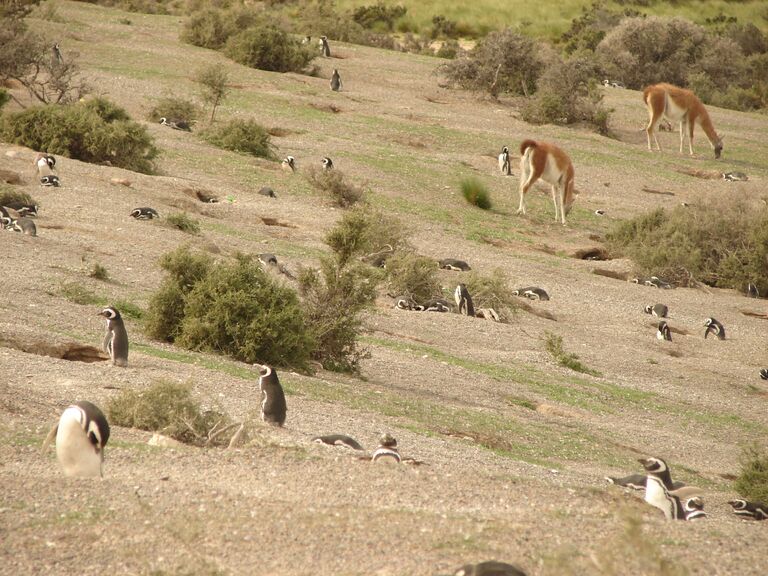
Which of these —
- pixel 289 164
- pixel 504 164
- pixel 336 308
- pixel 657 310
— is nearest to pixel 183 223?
pixel 336 308

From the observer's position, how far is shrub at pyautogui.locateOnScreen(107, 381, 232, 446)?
34.1ft

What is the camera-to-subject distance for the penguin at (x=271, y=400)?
37.4 ft

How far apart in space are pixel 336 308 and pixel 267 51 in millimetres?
29393

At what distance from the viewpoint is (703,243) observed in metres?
30.4

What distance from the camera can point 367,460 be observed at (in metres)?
9.44

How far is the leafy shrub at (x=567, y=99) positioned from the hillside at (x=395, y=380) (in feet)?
3.23

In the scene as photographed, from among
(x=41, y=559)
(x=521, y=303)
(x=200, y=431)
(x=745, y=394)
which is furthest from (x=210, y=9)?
(x=41, y=559)

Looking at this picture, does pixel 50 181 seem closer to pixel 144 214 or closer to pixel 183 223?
pixel 144 214

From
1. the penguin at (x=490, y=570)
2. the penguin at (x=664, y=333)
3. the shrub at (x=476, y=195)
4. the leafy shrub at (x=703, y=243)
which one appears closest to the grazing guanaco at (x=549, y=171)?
the shrub at (x=476, y=195)

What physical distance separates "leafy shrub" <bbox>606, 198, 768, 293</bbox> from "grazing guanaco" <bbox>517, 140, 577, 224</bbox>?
1.52 meters

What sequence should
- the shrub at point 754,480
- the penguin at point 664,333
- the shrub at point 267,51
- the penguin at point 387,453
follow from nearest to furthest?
the penguin at point 387,453 → the shrub at point 754,480 → the penguin at point 664,333 → the shrub at point 267,51

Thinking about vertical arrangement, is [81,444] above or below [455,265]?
above

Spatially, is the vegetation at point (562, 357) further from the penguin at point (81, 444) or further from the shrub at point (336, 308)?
the penguin at point (81, 444)

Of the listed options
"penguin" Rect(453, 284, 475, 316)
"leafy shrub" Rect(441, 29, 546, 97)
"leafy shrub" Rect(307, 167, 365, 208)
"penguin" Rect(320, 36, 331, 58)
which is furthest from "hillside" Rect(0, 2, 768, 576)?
"penguin" Rect(320, 36, 331, 58)
